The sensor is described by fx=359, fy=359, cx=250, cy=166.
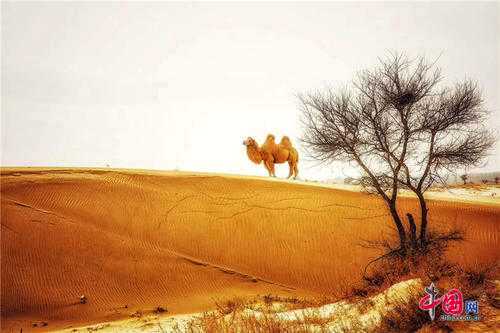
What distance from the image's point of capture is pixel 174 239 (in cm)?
1378

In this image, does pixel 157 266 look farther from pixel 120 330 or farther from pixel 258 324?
pixel 258 324

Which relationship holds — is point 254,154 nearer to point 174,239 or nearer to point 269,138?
point 269,138

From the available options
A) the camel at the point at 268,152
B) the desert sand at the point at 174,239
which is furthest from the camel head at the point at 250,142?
the desert sand at the point at 174,239

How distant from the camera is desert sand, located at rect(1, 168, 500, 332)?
34.8 feet

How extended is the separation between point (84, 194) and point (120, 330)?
8642mm

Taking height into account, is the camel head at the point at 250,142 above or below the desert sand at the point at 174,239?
above

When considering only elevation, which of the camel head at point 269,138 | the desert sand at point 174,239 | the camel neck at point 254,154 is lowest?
the desert sand at point 174,239

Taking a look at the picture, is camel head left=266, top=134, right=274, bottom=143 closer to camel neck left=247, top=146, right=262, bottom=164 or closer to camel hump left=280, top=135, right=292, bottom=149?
camel neck left=247, top=146, right=262, bottom=164

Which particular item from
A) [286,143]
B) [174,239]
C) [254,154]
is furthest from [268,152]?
[174,239]

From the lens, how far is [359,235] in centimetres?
1492

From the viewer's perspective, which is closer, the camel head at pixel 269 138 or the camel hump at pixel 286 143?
the camel head at pixel 269 138

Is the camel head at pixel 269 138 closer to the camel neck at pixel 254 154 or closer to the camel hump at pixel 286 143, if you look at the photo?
the camel neck at pixel 254 154

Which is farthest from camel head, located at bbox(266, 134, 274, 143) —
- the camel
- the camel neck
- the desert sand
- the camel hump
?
the desert sand

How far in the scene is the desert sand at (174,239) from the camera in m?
10.6
